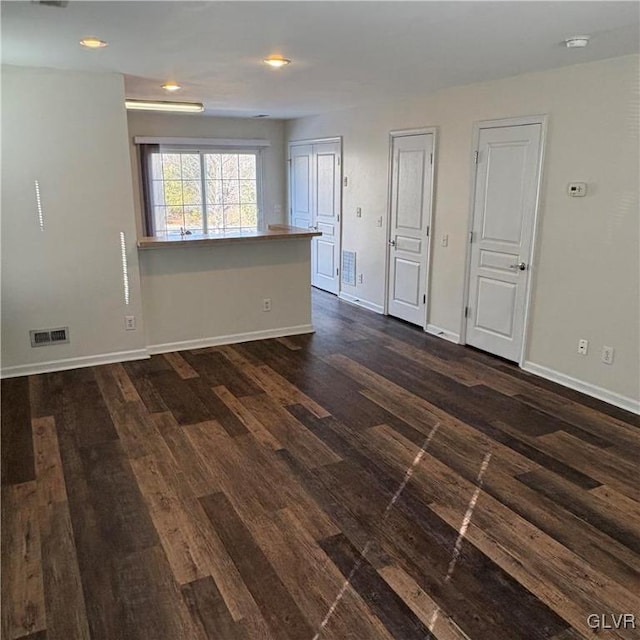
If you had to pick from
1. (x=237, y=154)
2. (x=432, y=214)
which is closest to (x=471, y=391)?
(x=432, y=214)

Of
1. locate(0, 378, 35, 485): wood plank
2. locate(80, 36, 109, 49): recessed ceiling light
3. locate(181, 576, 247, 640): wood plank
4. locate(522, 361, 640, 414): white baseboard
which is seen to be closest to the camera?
locate(181, 576, 247, 640): wood plank

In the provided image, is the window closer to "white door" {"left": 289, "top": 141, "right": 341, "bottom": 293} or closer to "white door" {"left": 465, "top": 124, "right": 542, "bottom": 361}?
"white door" {"left": 289, "top": 141, "right": 341, "bottom": 293}

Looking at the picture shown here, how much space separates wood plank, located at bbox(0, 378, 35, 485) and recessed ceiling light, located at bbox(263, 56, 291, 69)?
2.91 metres

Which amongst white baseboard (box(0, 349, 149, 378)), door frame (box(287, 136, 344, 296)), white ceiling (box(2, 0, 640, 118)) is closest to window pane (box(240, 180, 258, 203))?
door frame (box(287, 136, 344, 296))

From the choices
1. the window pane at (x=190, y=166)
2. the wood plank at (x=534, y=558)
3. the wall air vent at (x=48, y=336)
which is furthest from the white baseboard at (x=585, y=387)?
the window pane at (x=190, y=166)

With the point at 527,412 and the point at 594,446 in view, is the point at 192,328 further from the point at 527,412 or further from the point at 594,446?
the point at 594,446

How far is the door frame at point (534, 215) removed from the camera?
4.28m

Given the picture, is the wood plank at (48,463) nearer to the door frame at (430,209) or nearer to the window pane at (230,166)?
the door frame at (430,209)

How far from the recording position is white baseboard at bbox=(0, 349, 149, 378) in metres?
4.45

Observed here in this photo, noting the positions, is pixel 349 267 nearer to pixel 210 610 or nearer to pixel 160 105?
pixel 160 105

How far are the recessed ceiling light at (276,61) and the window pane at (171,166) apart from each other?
159 inches

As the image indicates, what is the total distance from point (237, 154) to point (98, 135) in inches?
154

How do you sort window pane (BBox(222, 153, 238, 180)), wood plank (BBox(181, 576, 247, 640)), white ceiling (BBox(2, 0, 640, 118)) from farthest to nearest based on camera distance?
window pane (BBox(222, 153, 238, 180))
white ceiling (BBox(2, 0, 640, 118))
wood plank (BBox(181, 576, 247, 640))

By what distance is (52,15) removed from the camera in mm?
2707
